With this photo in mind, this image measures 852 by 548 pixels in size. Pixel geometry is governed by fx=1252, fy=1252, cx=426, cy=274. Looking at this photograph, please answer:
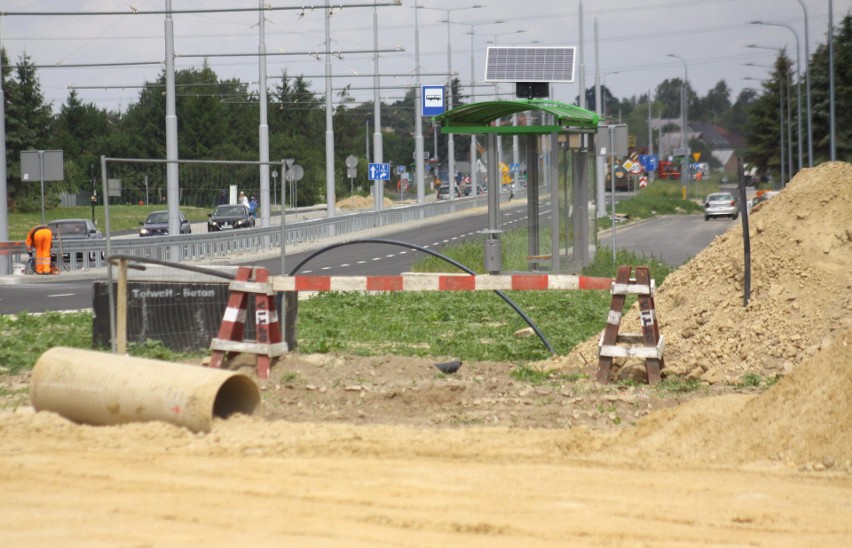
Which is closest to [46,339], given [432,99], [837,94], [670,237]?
[432,99]

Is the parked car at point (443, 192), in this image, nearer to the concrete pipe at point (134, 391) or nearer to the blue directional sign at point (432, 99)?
the blue directional sign at point (432, 99)

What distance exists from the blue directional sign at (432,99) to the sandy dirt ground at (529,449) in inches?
1391

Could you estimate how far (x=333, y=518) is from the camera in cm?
663

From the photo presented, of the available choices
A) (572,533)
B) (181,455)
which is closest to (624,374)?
(181,455)

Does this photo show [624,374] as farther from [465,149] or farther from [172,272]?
[465,149]

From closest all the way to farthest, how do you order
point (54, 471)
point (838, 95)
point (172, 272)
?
point (54, 471) → point (172, 272) → point (838, 95)

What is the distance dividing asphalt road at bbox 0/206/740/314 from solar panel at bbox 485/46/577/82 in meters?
2.97

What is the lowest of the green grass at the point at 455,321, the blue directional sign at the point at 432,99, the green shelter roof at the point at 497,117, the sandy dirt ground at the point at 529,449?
the sandy dirt ground at the point at 529,449

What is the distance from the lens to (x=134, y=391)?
9508 millimetres

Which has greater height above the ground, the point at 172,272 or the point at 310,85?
the point at 310,85

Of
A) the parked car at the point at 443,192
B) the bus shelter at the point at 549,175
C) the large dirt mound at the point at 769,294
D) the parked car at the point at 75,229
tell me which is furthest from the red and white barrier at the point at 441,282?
the parked car at the point at 443,192

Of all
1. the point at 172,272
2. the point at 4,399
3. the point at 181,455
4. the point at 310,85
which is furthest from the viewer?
the point at 310,85

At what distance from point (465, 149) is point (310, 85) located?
60.2 meters

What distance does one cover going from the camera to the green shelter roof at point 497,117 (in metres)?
19.4
